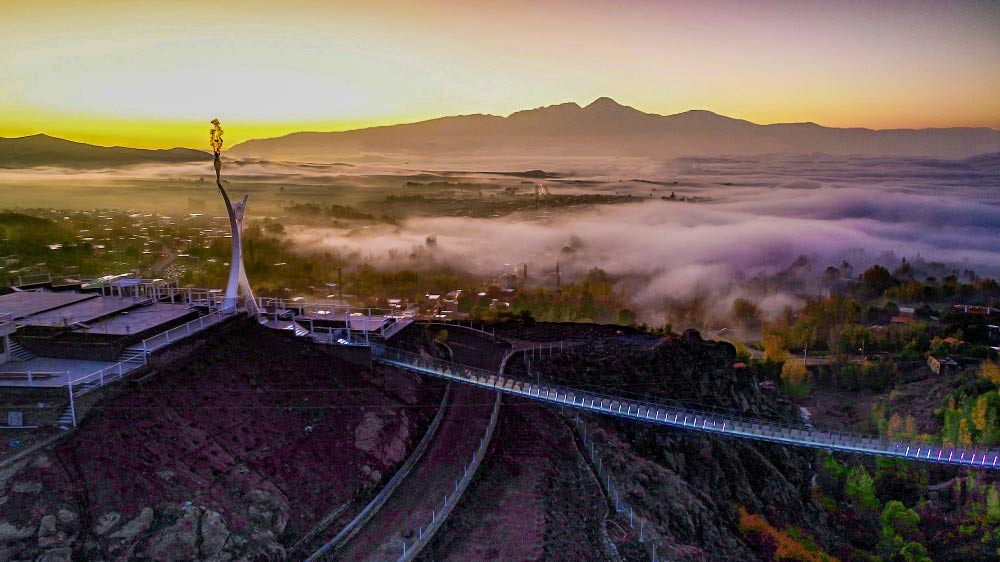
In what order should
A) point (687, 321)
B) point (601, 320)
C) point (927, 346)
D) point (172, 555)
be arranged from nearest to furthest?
point (172, 555) → point (927, 346) → point (601, 320) → point (687, 321)

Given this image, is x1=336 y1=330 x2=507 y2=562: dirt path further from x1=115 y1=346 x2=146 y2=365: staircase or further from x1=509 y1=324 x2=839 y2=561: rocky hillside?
x1=115 y1=346 x2=146 y2=365: staircase

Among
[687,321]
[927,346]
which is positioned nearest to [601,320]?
[687,321]

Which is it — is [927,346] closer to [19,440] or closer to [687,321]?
[687,321]

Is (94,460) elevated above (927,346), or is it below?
above

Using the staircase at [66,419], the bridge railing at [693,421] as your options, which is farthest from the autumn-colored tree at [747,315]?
the staircase at [66,419]

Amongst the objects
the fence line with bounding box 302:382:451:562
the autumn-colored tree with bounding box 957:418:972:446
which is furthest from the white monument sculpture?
the autumn-colored tree with bounding box 957:418:972:446

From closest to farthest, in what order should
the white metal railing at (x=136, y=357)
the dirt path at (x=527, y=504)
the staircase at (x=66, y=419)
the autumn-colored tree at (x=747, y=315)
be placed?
1. the staircase at (x=66, y=419)
2. the white metal railing at (x=136, y=357)
3. the dirt path at (x=527, y=504)
4. the autumn-colored tree at (x=747, y=315)

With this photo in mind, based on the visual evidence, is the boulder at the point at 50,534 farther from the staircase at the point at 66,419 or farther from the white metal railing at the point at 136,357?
the white metal railing at the point at 136,357

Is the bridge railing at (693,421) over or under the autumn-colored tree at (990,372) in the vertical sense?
over
